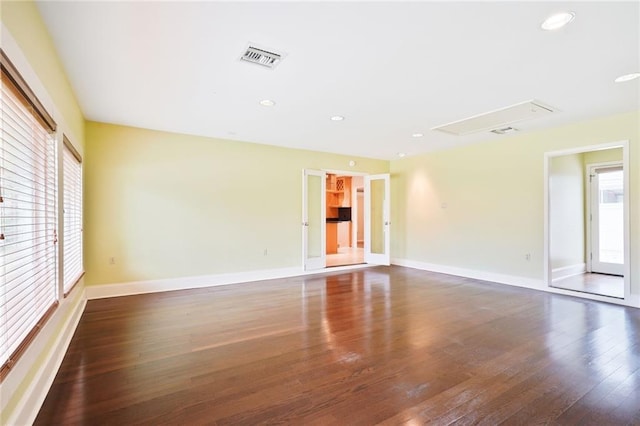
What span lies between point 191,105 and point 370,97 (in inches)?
83.5

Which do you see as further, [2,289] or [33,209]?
[33,209]

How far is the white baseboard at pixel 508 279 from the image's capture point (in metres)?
3.98

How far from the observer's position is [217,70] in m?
2.76

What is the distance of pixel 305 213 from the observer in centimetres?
598

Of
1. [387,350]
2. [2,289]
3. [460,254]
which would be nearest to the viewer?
[2,289]

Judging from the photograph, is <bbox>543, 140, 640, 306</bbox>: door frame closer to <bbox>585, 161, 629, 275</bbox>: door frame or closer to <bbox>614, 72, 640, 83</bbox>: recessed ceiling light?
<bbox>614, 72, 640, 83</bbox>: recessed ceiling light

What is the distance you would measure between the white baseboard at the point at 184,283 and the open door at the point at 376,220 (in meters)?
1.55

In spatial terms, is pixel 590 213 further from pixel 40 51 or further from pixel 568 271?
pixel 40 51

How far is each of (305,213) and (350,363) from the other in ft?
12.5

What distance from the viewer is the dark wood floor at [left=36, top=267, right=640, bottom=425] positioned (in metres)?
1.81

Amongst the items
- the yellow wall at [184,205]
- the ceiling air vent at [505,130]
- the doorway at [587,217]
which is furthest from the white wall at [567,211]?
the yellow wall at [184,205]

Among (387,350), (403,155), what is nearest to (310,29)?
(387,350)

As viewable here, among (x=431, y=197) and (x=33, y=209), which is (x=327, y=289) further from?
(x=33, y=209)

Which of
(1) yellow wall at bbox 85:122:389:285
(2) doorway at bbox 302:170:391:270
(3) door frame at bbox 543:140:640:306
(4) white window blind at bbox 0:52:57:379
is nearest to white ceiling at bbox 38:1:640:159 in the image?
(3) door frame at bbox 543:140:640:306
